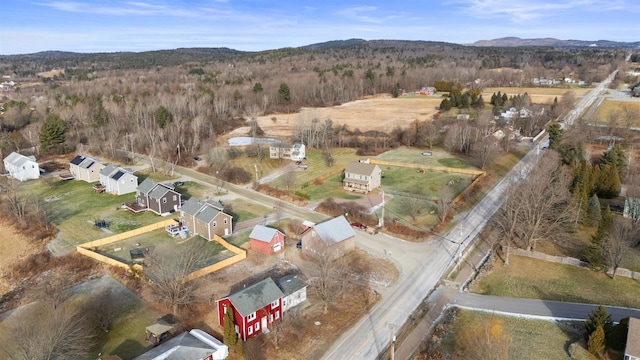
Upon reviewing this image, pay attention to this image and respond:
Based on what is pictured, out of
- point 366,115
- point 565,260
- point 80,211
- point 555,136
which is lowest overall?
point 565,260

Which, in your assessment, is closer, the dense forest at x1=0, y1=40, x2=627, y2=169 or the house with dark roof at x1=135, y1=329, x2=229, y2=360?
the house with dark roof at x1=135, y1=329, x2=229, y2=360

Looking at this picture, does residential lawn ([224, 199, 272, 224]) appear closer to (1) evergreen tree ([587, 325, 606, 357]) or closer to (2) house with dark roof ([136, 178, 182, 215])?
(2) house with dark roof ([136, 178, 182, 215])

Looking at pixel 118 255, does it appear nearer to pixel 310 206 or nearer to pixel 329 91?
pixel 310 206

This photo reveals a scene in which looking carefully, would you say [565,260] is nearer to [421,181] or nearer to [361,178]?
[421,181]

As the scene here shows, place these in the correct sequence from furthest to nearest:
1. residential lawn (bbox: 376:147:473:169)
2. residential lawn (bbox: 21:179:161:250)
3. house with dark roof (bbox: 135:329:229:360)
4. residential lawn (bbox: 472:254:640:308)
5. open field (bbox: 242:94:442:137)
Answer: open field (bbox: 242:94:442:137) < residential lawn (bbox: 376:147:473:169) < residential lawn (bbox: 21:179:161:250) < residential lawn (bbox: 472:254:640:308) < house with dark roof (bbox: 135:329:229:360)

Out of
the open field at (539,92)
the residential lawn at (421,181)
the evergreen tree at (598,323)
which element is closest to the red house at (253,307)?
the evergreen tree at (598,323)

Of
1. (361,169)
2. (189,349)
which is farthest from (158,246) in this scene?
(361,169)

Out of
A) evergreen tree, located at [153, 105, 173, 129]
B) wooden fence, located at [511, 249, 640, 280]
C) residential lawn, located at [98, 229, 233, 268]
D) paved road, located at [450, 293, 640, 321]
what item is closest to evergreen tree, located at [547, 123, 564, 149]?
wooden fence, located at [511, 249, 640, 280]
